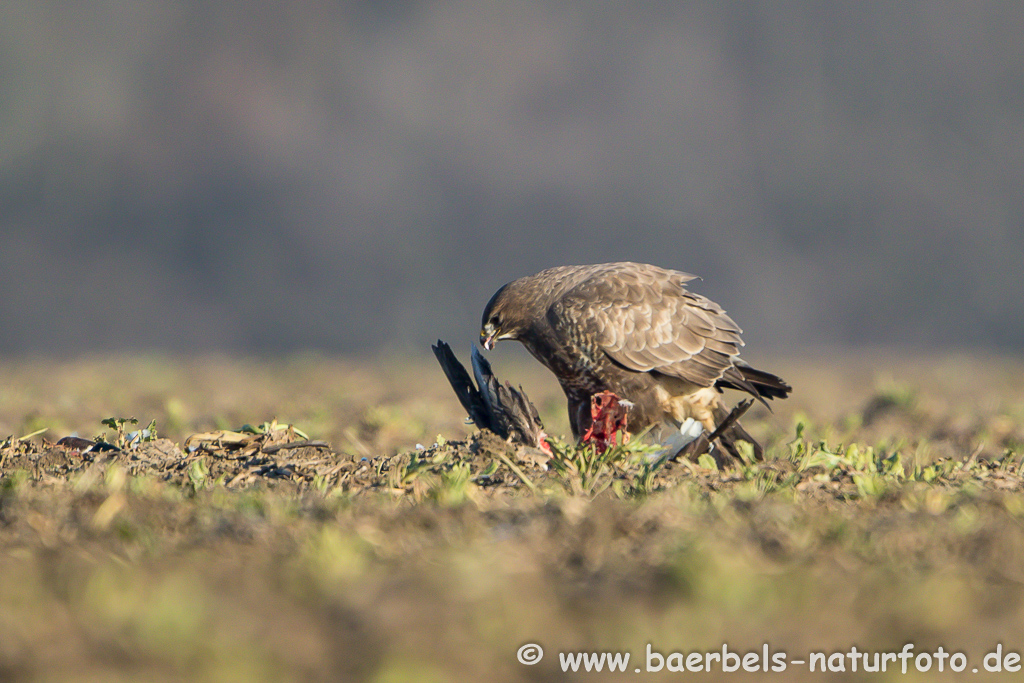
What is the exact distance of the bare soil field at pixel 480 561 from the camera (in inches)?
105

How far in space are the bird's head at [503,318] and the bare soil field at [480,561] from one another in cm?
143

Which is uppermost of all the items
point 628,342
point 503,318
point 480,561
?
point 503,318

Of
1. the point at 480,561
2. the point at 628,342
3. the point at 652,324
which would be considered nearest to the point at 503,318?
the point at 628,342

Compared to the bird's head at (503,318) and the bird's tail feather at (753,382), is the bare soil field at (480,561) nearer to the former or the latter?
the bird's tail feather at (753,382)

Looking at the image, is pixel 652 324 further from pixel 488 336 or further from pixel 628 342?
pixel 488 336

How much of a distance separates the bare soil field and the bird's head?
143cm

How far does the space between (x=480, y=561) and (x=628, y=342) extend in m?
3.65

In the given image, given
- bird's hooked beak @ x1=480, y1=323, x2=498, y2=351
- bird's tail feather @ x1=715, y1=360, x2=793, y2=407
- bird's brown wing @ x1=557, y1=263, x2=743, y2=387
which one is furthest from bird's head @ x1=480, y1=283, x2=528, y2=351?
bird's tail feather @ x1=715, y1=360, x2=793, y2=407

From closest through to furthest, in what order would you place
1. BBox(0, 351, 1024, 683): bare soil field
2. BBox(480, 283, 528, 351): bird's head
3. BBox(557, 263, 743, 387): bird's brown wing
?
BBox(0, 351, 1024, 683): bare soil field
BBox(557, 263, 743, 387): bird's brown wing
BBox(480, 283, 528, 351): bird's head

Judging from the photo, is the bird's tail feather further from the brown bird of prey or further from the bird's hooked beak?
the bird's hooked beak

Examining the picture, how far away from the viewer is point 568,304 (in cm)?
660

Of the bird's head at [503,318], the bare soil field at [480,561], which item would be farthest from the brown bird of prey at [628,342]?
the bare soil field at [480,561]

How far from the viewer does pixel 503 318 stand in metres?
6.71

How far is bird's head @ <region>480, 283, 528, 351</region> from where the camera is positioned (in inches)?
264
